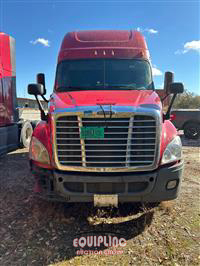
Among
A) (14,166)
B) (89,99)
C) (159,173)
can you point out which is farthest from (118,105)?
(14,166)

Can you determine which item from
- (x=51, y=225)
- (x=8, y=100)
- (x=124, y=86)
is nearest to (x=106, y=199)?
(x=51, y=225)

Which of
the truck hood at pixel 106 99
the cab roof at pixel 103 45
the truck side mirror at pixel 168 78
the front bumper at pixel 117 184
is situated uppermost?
the cab roof at pixel 103 45

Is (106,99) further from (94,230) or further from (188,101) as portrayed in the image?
(188,101)

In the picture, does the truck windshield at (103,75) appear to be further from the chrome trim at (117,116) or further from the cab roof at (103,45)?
the chrome trim at (117,116)

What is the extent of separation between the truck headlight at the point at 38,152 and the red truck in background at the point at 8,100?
4027mm

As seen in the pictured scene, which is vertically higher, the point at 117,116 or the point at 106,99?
the point at 106,99

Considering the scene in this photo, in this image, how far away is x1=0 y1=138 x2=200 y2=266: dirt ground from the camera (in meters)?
2.56

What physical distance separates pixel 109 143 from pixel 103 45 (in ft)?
8.47

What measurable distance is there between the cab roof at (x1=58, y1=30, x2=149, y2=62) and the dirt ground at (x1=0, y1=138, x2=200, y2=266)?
2.91 metres

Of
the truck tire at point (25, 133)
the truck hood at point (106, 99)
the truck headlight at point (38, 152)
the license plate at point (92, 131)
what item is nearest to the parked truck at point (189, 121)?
the truck tire at point (25, 133)

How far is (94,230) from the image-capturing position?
121 inches

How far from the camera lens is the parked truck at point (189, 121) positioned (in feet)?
36.0

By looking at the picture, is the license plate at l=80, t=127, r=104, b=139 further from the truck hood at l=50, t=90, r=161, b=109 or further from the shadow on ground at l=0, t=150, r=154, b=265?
the shadow on ground at l=0, t=150, r=154, b=265

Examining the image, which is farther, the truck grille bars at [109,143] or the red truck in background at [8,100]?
the red truck in background at [8,100]
